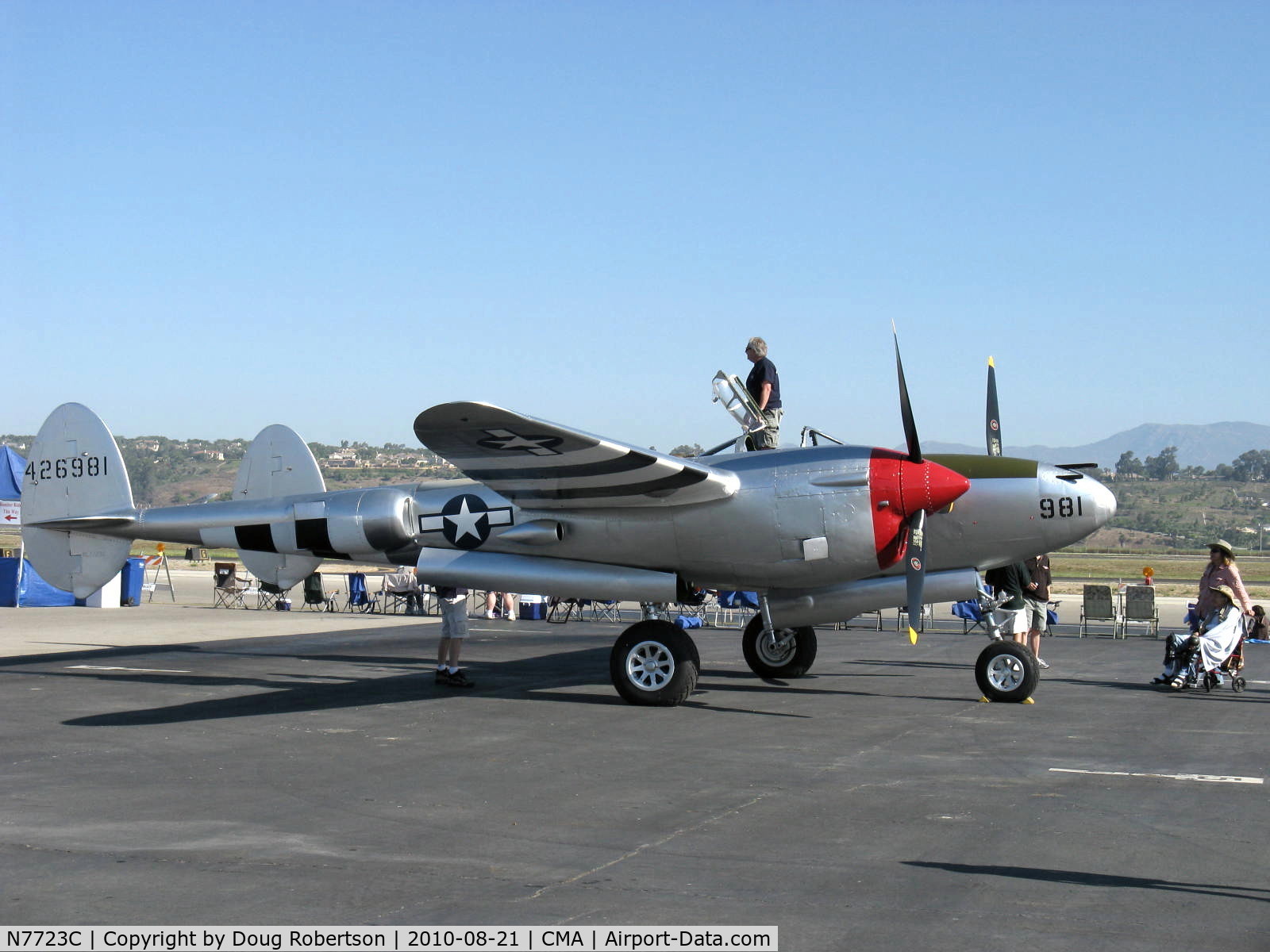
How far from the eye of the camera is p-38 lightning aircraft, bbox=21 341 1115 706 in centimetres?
1184

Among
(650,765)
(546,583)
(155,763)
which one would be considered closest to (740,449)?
(546,583)

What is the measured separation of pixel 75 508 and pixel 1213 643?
50.2 feet

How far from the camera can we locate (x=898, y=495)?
11.8 m

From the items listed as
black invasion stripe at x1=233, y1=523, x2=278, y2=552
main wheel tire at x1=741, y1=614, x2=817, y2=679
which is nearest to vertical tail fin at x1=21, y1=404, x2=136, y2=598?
black invasion stripe at x1=233, y1=523, x2=278, y2=552

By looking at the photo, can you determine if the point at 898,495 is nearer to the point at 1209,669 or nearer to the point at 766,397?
the point at 766,397

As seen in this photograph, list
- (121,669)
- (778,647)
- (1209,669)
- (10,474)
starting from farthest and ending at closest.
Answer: (10,474), (121,669), (778,647), (1209,669)

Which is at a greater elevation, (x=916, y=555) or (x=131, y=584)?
(x=916, y=555)

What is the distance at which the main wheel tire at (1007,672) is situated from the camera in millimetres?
12883

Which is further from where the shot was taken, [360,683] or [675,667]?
[360,683]

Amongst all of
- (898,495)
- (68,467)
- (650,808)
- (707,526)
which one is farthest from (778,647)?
(68,467)

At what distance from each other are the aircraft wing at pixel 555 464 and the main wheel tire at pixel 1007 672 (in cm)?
366

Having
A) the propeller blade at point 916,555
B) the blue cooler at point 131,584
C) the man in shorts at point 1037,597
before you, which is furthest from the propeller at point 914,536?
the blue cooler at point 131,584

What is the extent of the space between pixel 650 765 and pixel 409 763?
189 cm

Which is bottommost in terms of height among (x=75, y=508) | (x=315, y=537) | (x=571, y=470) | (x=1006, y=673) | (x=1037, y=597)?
(x=1006, y=673)
